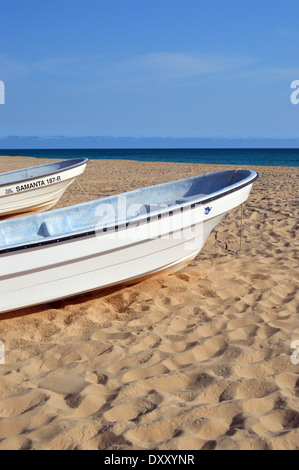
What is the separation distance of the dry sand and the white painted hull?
0.25 meters

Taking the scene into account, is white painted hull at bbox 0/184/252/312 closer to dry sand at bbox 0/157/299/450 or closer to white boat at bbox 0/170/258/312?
white boat at bbox 0/170/258/312

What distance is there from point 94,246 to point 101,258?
0.17 meters

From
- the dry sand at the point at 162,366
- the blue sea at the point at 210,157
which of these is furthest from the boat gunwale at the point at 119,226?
the blue sea at the point at 210,157

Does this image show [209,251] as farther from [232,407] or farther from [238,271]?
[232,407]

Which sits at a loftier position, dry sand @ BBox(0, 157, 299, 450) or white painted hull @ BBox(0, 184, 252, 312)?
white painted hull @ BBox(0, 184, 252, 312)

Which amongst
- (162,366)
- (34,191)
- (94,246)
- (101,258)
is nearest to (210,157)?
(34,191)

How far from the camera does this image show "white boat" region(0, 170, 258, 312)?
371 centimetres

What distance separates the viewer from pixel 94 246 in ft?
12.8

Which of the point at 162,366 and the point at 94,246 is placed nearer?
the point at 162,366

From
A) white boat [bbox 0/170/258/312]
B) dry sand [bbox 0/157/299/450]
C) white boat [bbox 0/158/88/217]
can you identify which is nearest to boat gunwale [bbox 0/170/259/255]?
white boat [bbox 0/170/258/312]

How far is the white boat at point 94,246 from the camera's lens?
3.71 metres

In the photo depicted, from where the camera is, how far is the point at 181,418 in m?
2.47

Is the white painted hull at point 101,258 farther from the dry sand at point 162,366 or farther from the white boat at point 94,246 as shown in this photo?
the dry sand at point 162,366

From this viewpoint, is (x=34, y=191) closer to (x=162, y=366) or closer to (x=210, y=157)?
(x=162, y=366)
